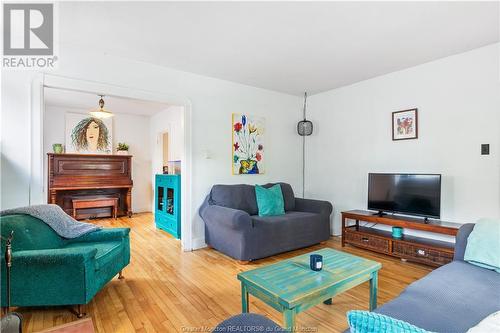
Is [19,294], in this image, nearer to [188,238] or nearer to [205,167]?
[188,238]

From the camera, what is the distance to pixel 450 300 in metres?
1.43

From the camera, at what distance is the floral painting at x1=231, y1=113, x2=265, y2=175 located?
13.5ft

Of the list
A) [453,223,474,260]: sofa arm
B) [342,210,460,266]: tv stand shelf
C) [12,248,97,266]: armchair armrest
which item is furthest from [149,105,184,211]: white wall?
[453,223,474,260]: sofa arm

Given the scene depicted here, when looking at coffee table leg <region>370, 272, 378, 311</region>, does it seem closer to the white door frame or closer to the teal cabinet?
the white door frame

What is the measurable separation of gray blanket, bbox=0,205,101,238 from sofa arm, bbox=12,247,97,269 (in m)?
0.43

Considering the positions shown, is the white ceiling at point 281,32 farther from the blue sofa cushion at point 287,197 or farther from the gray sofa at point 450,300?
the gray sofa at point 450,300

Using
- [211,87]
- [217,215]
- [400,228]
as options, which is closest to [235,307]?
[217,215]

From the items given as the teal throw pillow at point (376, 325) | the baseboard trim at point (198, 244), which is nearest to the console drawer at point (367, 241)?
the baseboard trim at point (198, 244)

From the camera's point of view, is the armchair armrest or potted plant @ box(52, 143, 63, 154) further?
potted plant @ box(52, 143, 63, 154)

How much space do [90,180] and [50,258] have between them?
4.21 metres

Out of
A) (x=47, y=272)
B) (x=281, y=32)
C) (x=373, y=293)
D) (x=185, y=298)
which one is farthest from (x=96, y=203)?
(x=373, y=293)

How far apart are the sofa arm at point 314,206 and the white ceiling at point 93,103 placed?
2896 mm

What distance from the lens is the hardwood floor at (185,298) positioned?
1.94 meters

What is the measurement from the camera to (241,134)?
164 inches
